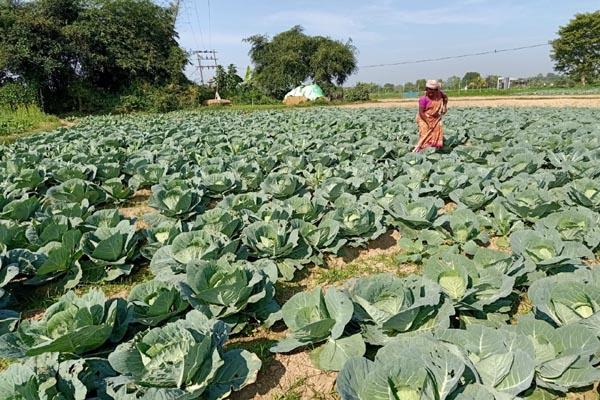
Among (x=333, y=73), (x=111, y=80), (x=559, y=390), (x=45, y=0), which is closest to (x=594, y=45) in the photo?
(x=333, y=73)

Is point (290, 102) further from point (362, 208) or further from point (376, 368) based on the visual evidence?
point (376, 368)

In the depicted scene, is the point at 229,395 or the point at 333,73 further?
the point at 333,73

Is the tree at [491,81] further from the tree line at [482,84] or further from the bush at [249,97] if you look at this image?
the bush at [249,97]

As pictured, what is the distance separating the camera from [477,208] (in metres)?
4.47

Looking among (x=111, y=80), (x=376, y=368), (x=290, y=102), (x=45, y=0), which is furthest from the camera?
(x=290, y=102)

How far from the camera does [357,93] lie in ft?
133

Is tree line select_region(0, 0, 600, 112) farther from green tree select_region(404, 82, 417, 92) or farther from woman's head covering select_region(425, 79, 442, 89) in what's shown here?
green tree select_region(404, 82, 417, 92)

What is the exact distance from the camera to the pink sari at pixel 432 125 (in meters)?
7.45

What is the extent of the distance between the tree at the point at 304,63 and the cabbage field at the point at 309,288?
129 ft

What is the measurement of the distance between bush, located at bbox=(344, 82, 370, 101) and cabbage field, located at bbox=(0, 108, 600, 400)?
35951 millimetres

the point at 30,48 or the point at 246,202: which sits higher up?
the point at 30,48

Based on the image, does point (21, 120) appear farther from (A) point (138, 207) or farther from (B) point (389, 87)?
(B) point (389, 87)

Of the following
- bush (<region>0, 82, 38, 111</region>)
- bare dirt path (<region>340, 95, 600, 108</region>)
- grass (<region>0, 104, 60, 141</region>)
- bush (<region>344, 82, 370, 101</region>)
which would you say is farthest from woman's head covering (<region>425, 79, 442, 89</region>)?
bush (<region>344, 82, 370, 101</region>)

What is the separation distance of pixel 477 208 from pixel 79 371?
165 inches
